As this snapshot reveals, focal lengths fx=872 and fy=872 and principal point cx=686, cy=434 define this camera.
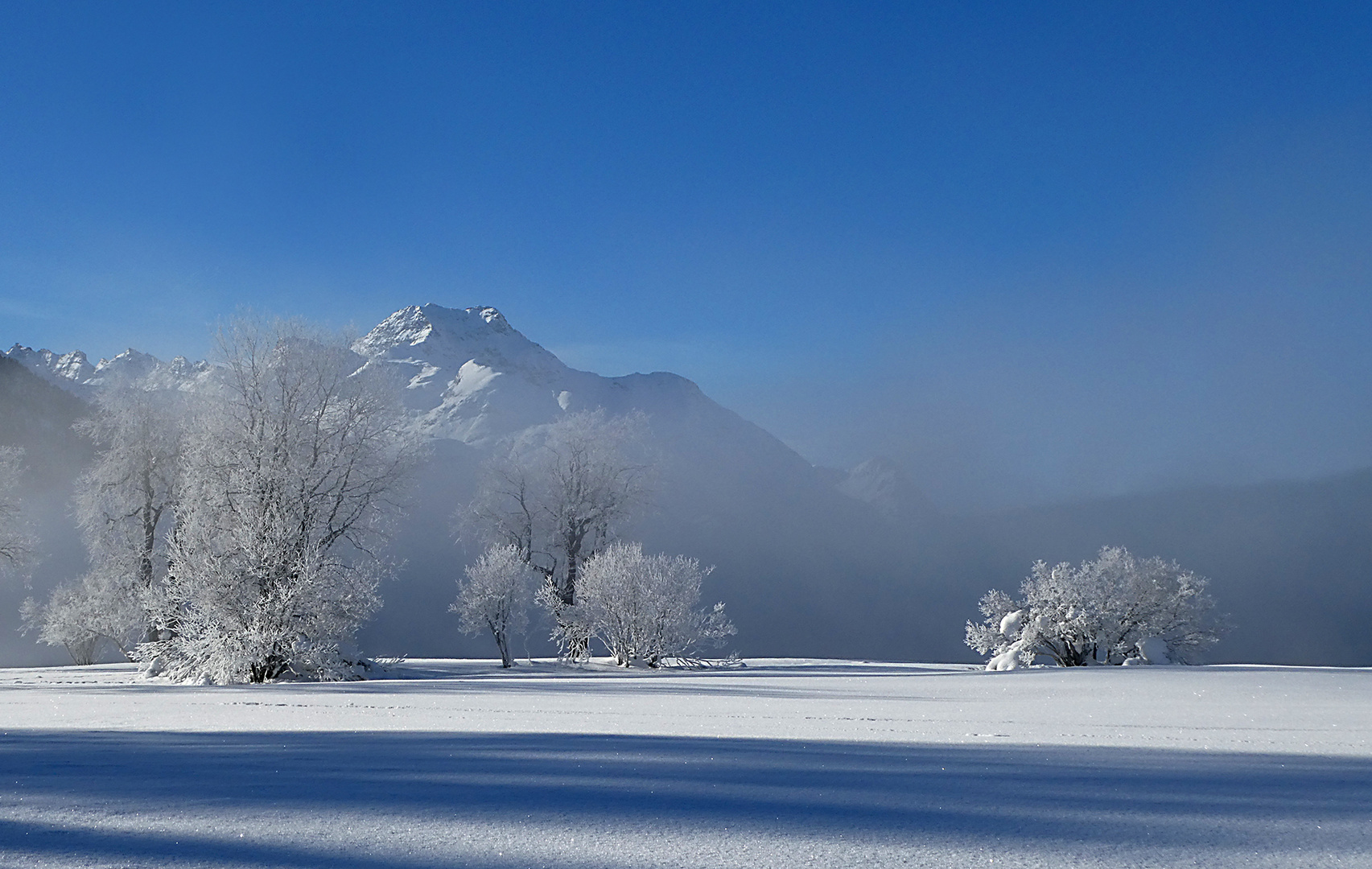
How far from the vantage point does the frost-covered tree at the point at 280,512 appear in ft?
65.7

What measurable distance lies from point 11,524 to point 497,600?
15.5 metres

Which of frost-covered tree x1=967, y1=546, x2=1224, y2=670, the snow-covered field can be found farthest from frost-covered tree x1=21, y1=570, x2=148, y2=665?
frost-covered tree x1=967, y1=546, x2=1224, y2=670

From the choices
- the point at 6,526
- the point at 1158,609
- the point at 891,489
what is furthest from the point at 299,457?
the point at 891,489

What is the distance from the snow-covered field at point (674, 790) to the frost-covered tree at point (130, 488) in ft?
76.9

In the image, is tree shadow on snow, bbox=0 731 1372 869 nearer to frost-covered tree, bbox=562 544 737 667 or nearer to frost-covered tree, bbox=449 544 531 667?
frost-covered tree, bbox=562 544 737 667

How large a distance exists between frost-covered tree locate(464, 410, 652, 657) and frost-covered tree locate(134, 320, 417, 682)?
12093mm

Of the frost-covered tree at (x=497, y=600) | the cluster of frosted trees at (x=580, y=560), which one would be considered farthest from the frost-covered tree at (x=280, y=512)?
the cluster of frosted trees at (x=580, y=560)

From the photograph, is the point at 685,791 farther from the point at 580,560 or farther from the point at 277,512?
the point at 580,560

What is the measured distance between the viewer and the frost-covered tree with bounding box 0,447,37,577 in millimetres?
26766

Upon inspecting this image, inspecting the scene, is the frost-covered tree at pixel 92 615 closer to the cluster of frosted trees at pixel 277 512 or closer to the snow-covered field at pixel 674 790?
the cluster of frosted trees at pixel 277 512

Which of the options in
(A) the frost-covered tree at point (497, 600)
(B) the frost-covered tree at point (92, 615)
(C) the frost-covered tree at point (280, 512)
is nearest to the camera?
(C) the frost-covered tree at point (280, 512)

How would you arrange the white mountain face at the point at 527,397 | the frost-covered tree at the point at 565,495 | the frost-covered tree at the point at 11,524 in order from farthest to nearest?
the white mountain face at the point at 527,397 → the frost-covered tree at the point at 565,495 → the frost-covered tree at the point at 11,524

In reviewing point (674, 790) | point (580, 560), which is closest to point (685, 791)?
point (674, 790)

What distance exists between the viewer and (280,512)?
21516 mm
